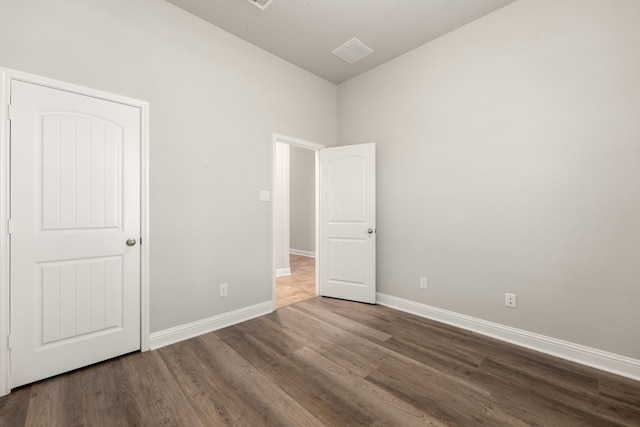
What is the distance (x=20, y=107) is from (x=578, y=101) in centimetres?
404

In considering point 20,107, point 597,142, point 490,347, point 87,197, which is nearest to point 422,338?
point 490,347

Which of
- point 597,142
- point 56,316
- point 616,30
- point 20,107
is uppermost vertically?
point 616,30

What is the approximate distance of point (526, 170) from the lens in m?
2.36

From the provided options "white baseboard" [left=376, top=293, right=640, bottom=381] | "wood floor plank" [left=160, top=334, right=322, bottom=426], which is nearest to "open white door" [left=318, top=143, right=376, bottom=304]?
"white baseboard" [left=376, top=293, right=640, bottom=381]

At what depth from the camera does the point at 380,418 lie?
5.02ft

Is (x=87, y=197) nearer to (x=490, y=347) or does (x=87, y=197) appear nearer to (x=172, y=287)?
(x=172, y=287)

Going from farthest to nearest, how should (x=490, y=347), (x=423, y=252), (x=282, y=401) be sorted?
1. (x=423, y=252)
2. (x=490, y=347)
3. (x=282, y=401)

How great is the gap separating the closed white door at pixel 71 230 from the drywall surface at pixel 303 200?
4.69 metres

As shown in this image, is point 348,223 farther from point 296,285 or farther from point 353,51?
point 353,51

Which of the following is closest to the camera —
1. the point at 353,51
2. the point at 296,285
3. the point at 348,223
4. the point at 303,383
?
the point at 303,383

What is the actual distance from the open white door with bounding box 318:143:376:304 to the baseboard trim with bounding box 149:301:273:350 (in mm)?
999

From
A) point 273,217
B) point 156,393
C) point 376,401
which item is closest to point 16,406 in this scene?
point 156,393

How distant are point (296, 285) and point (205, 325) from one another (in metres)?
1.77

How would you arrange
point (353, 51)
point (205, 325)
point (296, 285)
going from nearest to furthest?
point (205, 325)
point (353, 51)
point (296, 285)
